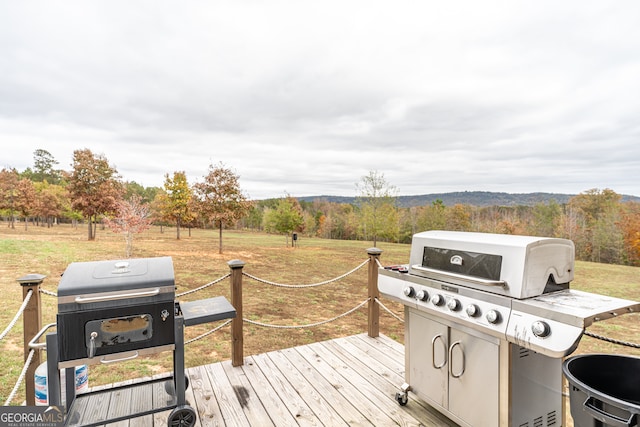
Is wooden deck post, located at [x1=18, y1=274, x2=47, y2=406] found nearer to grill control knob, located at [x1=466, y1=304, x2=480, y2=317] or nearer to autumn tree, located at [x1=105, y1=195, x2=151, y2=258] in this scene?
grill control knob, located at [x1=466, y1=304, x2=480, y2=317]

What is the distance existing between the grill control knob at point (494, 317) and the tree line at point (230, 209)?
13968mm

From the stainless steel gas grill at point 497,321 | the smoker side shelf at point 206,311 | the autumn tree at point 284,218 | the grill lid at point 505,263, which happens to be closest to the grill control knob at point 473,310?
the stainless steel gas grill at point 497,321

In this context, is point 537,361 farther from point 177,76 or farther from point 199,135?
point 199,135

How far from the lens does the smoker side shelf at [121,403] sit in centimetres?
186

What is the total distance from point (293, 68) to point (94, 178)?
12.3m

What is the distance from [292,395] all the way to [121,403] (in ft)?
4.08

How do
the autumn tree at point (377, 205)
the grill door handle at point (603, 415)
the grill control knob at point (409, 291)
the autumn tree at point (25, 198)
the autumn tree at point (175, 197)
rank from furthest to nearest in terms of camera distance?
1. the autumn tree at point (175, 197)
2. the autumn tree at point (377, 205)
3. the autumn tree at point (25, 198)
4. the grill control knob at point (409, 291)
5. the grill door handle at point (603, 415)

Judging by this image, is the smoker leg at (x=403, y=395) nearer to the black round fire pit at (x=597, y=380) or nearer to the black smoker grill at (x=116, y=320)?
the black round fire pit at (x=597, y=380)

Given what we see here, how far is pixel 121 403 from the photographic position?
2.12 meters

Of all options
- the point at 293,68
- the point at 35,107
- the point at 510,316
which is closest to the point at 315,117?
the point at 293,68

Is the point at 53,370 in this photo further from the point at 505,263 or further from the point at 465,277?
the point at 505,263

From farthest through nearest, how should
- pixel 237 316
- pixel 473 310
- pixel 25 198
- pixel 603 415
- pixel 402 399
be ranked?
pixel 25 198
pixel 237 316
pixel 402 399
pixel 473 310
pixel 603 415

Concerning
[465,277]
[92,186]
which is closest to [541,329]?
[465,277]

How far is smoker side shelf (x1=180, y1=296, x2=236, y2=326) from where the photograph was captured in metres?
1.99
